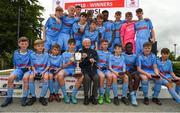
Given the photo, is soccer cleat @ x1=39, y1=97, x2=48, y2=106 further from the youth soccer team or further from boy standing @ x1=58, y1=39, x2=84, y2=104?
boy standing @ x1=58, y1=39, x2=84, y2=104

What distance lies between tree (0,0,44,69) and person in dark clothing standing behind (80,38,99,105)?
70.0 feet

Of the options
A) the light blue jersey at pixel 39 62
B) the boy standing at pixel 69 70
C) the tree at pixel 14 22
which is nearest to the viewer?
the boy standing at pixel 69 70

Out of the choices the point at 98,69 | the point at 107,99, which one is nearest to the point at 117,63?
the point at 98,69

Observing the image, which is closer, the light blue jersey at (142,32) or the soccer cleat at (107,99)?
the soccer cleat at (107,99)

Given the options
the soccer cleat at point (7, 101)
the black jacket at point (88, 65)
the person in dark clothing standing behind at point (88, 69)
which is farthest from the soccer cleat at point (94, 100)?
the soccer cleat at point (7, 101)

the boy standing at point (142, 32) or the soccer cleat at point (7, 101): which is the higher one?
the boy standing at point (142, 32)

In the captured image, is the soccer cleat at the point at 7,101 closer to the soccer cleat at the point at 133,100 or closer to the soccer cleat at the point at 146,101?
the soccer cleat at the point at 133,100

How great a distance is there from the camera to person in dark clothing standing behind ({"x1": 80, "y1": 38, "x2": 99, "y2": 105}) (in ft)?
22.0

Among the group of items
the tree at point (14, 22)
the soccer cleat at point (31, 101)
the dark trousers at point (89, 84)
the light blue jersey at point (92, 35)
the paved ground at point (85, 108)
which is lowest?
the paved ground at point (85, 108)

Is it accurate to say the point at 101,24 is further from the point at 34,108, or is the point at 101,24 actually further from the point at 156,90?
the point at 34,108

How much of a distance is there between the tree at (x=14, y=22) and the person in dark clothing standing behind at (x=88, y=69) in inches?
840

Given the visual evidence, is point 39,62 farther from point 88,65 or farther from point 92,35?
point 92,35

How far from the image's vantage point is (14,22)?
30469 mm

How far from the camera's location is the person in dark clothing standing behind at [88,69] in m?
6.71
